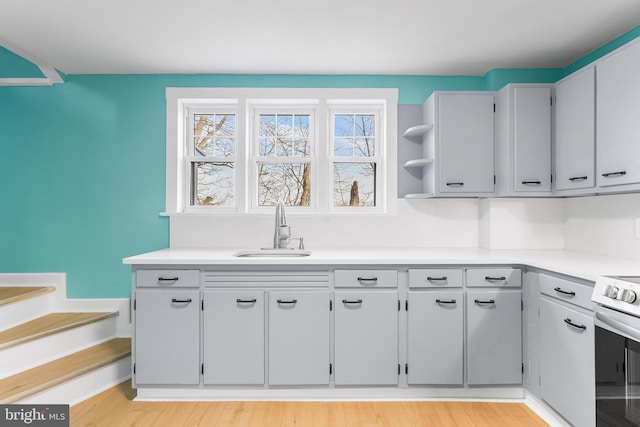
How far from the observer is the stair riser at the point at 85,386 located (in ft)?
7.53

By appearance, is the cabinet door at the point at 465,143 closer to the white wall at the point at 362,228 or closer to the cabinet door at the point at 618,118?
the white wall at the point at 362,228

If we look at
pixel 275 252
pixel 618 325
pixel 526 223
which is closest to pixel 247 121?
pixel 275 252

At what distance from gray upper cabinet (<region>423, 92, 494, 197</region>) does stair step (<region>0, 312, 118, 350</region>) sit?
2900mm

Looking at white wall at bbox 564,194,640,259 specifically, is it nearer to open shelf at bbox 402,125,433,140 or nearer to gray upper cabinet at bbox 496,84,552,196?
gray upper cabinet at bbox 496,84,552,196

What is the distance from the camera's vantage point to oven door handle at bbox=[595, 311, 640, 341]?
5.02ft

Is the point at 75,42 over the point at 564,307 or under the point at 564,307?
over

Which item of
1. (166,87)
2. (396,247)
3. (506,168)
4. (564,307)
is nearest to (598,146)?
(506,168)

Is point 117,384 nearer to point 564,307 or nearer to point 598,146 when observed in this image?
point 564,307

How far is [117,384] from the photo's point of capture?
107 inches

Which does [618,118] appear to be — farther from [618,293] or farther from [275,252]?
[275,252]

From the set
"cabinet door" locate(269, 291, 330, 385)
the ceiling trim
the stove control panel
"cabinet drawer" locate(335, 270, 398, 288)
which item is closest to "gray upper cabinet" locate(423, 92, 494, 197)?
"cabinet drawer" locate(335, 270, 398, 288)

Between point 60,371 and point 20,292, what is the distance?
928 millimetres

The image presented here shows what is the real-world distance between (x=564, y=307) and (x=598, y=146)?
1.02 m

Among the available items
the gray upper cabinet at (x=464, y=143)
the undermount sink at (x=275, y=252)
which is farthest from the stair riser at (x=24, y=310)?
the gray upper cabinet at (x=464, y=143)
